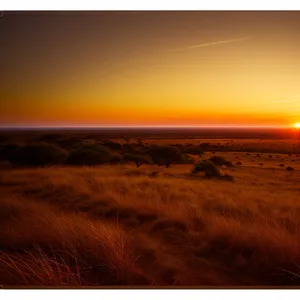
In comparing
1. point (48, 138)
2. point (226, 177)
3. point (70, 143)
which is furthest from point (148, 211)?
point (48, 138)

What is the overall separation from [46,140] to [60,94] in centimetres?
37

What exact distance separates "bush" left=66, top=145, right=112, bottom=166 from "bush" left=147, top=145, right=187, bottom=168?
0.35 meters

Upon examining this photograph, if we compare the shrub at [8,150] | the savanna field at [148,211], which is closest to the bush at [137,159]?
the savanna field at [148,211]

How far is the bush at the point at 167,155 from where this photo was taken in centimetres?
219

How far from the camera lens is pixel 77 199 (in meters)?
2.15

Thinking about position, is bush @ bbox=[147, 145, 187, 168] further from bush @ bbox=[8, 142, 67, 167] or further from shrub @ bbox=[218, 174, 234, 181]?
bush @ bbox=[8, 142, 67, 167]

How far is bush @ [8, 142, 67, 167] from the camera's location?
7.04ft

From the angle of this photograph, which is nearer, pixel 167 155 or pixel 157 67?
pixel 157 67

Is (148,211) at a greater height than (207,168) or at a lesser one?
lesser

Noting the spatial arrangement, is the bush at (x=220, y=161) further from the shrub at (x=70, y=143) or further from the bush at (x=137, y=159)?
the shrub at (x=70, y=143)

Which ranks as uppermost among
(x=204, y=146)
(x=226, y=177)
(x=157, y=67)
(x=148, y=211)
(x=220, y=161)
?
(x=157, y=67)

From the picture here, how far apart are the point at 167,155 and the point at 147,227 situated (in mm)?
565

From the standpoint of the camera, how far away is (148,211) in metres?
2.15

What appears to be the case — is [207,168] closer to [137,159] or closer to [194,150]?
[194,150]
